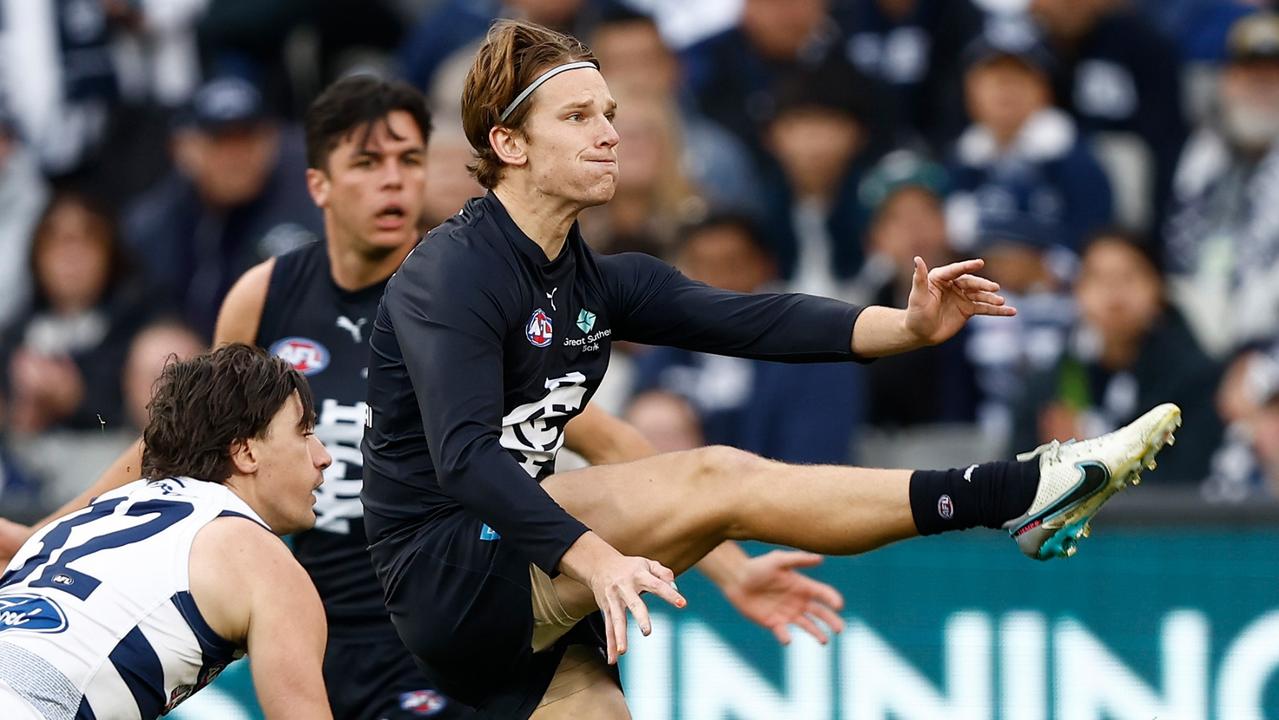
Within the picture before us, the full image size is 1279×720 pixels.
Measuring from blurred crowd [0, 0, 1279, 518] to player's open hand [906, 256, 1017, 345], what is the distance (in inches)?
133

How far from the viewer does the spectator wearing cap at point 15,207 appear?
10.4m

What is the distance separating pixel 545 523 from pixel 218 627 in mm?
785

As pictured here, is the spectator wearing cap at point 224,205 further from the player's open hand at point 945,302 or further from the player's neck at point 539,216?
the player's open hand at point 945,302

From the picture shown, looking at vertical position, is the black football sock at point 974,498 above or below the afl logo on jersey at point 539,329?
below

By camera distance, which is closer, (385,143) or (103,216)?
(385,143)

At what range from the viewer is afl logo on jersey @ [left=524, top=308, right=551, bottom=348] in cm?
489

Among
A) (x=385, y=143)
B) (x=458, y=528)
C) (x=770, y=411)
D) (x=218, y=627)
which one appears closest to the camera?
(x=218, y=627)

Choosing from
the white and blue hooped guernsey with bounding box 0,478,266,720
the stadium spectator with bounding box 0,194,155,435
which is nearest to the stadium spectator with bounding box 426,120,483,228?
the stadium spectator with bounding box 0,194,155,435

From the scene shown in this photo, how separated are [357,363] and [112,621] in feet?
5.89

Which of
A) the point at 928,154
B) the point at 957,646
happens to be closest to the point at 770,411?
the point at 957,646

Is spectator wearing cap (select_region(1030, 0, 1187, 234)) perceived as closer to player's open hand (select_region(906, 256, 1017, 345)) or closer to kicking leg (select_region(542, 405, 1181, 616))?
player's open hand (select_region(906, 256, 1017, 345))

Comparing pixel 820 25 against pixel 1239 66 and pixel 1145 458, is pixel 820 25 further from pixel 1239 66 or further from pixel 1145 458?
pixel 1145 458

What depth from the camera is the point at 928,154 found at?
9.80 metres

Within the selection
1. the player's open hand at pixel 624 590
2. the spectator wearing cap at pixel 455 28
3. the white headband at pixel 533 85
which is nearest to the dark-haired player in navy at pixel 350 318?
the white headband at pixel 533 85
